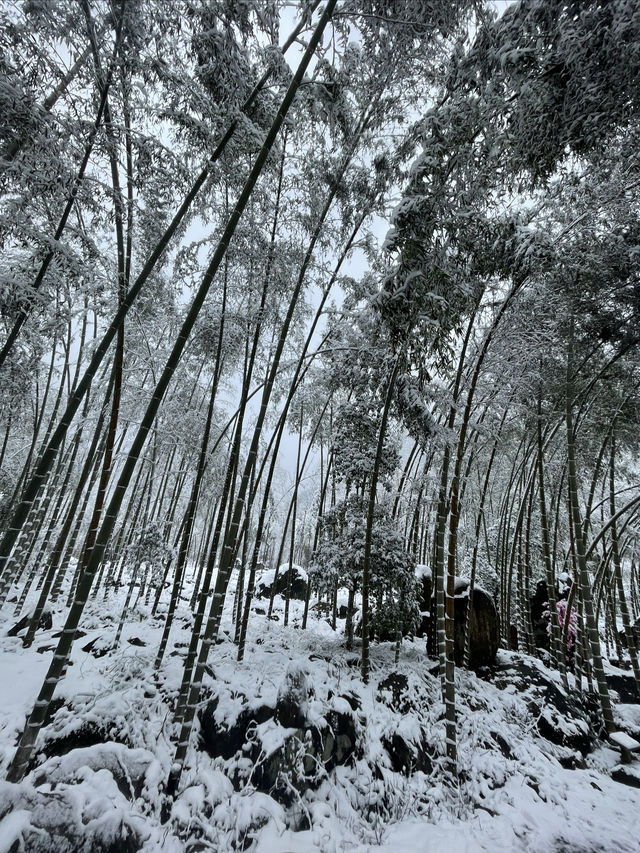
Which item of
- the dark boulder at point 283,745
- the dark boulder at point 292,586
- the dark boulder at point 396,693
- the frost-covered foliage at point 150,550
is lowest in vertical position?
the dark boulder at point 283,745

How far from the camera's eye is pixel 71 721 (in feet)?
10.6

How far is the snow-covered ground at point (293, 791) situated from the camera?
2.55m

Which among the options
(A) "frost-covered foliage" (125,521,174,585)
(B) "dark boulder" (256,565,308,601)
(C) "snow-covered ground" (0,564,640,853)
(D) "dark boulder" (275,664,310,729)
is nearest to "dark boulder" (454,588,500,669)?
(C) "snow-covered ground" (0,564,640,853)

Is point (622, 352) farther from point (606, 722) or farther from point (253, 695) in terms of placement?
point (253, 695)

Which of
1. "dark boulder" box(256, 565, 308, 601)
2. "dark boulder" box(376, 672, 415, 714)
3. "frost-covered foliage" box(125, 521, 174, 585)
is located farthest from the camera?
"dark boulder" box(256, 565, 308, 601)

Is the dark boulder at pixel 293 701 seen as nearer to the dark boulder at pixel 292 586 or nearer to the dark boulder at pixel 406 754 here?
the dark boulder at pixel 406 754

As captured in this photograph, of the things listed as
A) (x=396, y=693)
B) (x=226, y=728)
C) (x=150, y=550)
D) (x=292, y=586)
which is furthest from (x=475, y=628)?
(x=292, y=586)

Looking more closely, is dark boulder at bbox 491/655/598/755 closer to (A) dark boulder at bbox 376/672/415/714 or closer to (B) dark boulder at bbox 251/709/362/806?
(A) dark boulder at bbox 376/672/415/714

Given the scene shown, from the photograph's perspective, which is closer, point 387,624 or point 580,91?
point 580,91

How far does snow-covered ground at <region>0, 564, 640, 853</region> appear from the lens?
2.55 metres

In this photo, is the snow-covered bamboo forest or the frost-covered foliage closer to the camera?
the snow-covered bamboo forest

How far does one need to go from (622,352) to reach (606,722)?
232 inches

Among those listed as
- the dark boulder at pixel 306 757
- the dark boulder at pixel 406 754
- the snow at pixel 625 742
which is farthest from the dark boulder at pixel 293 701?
the snow at pixel 625 742

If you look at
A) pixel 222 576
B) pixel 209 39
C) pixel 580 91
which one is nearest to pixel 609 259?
pixel 580 91
